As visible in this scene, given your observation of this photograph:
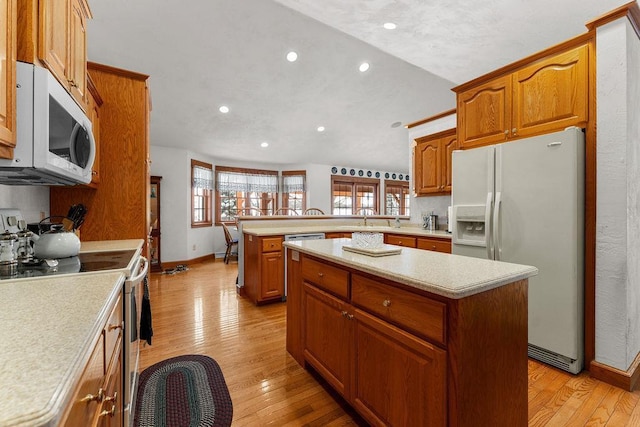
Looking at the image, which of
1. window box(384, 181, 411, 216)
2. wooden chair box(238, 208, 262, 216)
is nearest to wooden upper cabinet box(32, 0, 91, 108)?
wooden chair box(238, 208, 262, 216)

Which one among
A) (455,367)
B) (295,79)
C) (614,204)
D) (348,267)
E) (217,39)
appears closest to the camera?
(455,367)

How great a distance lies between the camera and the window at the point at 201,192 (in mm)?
6008

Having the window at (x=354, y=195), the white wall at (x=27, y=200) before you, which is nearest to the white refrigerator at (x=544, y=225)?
the white wall at (x=27, y=200)

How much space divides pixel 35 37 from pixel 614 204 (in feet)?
10.3

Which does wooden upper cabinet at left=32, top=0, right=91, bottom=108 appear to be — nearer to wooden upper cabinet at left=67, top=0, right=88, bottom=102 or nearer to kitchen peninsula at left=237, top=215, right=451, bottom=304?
wooden upper cabinet at left=67, top=0, right=88, bottom=102

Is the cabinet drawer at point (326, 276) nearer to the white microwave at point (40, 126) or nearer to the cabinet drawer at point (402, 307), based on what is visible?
the cabinet drawer at point (402, 307)

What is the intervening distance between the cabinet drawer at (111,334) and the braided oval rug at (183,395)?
751mm

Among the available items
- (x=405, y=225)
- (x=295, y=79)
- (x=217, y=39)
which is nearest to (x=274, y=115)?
(x=295, y=79)

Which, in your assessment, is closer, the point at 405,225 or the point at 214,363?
the point at 214,363

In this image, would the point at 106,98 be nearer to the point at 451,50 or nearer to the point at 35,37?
the point at 35,37

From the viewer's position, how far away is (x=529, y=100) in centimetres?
227

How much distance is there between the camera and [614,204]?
1.89 m

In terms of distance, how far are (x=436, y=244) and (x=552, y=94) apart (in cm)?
162

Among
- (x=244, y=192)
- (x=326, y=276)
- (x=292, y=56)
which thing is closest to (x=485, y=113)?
(x=326, y=276)
